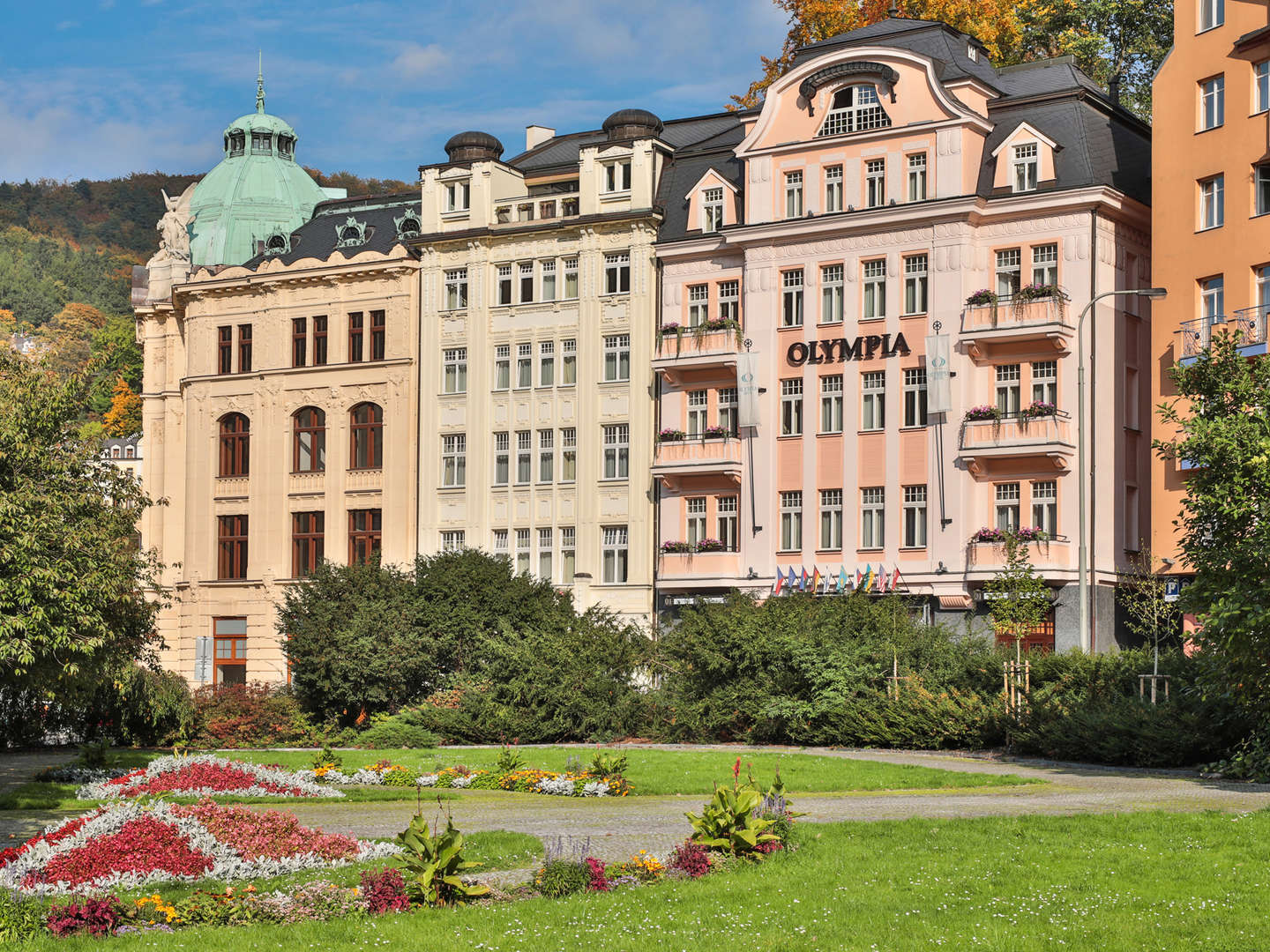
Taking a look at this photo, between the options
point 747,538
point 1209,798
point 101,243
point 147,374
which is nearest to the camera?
point 1209,798

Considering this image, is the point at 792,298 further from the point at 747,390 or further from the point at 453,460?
the point at 453,460

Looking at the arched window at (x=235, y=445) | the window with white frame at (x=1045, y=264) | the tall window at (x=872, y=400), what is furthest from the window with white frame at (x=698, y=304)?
the arched window at (x=235, y=445)

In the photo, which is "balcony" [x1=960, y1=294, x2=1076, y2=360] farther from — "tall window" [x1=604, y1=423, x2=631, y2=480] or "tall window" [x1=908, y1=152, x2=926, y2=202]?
"tall window" [x1=604, y1=423, x2=631, y2=480]

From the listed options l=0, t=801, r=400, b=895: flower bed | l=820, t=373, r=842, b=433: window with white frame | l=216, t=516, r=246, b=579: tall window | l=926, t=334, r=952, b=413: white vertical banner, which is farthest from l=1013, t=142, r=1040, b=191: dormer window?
l=0, t=801, r=400, b=895: flower bed

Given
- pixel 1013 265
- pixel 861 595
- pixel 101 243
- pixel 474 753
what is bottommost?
pixel 474 753

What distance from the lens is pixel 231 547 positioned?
233ft

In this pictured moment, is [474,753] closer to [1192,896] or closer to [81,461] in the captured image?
[81,461]

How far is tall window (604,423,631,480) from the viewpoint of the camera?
206 ft

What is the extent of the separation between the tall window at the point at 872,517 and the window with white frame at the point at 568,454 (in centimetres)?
1118

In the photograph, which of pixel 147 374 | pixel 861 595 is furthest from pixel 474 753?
pixel 147 374

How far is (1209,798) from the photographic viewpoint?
1085 inches

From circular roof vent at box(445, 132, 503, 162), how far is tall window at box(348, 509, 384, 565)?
1321 cm

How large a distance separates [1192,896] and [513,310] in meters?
48.9

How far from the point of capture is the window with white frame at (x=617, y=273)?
6316 centimetres
